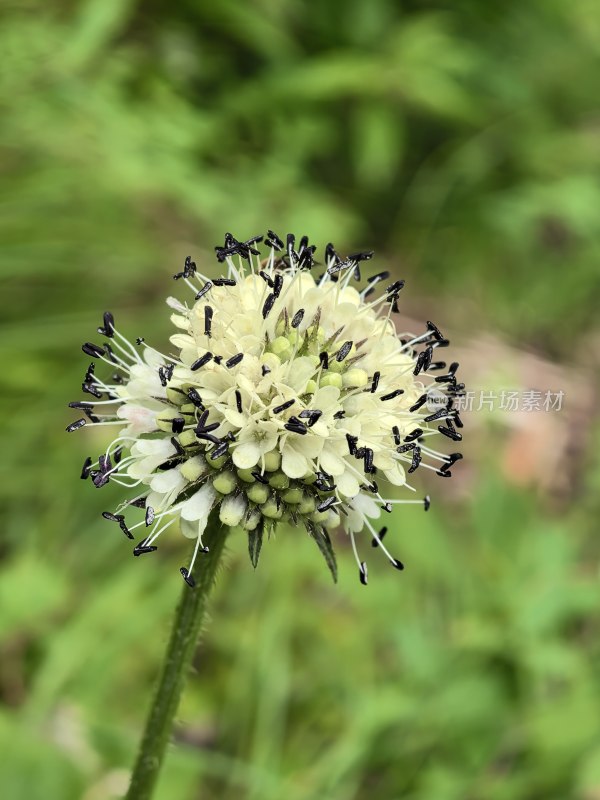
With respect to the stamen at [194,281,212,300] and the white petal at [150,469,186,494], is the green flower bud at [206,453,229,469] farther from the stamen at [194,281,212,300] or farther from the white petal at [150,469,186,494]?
the stamen at [194,281,212,300]

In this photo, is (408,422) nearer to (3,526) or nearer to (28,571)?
(28,571)

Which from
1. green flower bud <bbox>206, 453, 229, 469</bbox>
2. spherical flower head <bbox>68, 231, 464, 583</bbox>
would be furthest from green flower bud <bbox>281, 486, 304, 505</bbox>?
green flower bud <bbox>206, 453, 229, 469</bbox>

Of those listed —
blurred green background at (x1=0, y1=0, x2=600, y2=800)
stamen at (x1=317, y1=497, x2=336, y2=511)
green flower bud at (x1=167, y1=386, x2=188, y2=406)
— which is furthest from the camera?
blurred green background at (x1=0, y1=0, x2=600, y2=800)

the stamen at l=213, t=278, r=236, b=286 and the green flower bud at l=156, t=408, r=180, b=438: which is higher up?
the stamen at l=213, t=278, r=236, b=286

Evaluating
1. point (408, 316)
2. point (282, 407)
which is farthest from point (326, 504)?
point (408, 316)

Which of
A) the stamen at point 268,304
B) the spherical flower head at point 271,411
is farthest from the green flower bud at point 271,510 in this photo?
the stamen at point 268,304

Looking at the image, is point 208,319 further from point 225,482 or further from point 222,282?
point 225,482

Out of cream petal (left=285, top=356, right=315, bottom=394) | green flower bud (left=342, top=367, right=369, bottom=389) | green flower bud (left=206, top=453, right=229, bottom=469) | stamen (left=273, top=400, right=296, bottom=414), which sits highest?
green flower bud (left=342, top=367, right=369, bottom=389)
